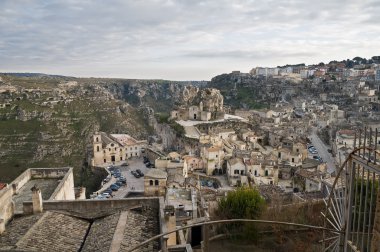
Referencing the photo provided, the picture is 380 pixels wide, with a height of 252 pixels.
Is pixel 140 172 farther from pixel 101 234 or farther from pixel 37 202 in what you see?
pixel 101 234

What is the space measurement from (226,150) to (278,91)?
64.8m

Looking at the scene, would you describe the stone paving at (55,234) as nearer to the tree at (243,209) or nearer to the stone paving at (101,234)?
the stone paving at (101,234)

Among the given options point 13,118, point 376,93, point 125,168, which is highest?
point 376,93

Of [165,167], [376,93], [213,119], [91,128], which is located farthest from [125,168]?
[376,93]

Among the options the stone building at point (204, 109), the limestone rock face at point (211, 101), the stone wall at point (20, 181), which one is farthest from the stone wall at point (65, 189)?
the limestone rock face at point (211, 101)

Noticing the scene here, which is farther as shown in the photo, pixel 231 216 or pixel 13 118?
pixel 13 118

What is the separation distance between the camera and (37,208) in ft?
47.8

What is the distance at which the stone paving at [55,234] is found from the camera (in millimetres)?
11656

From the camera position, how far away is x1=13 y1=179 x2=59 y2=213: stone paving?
18.6 metres

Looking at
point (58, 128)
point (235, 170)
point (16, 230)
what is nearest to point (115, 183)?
point (235, 170)

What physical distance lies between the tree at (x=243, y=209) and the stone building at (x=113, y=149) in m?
33.5

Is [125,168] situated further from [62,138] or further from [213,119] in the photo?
[62,138]

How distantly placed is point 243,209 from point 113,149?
35.4 m

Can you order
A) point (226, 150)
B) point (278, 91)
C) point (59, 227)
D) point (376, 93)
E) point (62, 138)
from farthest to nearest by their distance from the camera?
point (278, 91) → point (376, 93) → point (62, 138) → point (226, 150) → point (59, 227)
